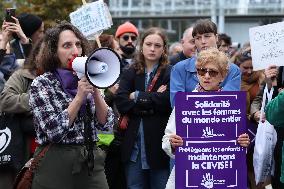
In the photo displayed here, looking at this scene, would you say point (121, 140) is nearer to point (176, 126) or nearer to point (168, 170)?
point (168, 170)

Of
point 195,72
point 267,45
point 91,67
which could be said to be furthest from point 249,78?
point 91,67

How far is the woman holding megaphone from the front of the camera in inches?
166

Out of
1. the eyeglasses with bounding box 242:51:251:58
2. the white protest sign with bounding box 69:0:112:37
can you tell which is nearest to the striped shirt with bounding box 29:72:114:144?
the white protest sign with bounding box 69:0:112:37

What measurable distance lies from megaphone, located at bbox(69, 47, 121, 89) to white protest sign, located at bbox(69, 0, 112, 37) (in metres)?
2.59

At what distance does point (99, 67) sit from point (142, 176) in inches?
82.6

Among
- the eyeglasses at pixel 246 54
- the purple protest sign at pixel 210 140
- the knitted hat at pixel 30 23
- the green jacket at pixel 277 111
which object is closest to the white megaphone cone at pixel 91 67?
the purple protest sign at pixel 210 140

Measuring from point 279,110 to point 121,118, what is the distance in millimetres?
2410

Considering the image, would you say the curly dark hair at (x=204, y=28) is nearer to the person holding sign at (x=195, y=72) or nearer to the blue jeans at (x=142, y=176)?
the person holding sign at (x=195, y=72)

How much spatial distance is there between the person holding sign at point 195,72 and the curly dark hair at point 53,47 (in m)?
1.09

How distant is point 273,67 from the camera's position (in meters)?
5.58

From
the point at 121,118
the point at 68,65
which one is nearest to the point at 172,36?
the point at 121,118

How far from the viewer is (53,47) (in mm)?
4492

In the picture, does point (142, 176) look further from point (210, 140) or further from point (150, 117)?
point (210, 140)

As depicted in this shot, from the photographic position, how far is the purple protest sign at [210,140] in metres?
4.34
